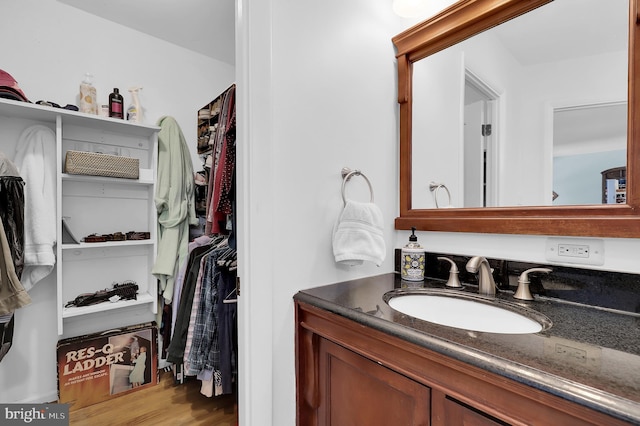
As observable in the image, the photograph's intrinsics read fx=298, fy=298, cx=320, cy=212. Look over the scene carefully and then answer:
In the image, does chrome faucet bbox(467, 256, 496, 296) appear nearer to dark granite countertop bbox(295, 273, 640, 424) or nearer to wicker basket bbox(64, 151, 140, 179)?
dark granite countertop bbox(295, 273, 640, 424)

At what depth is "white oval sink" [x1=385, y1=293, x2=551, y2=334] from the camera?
2.70 ft

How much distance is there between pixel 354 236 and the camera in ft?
3.57

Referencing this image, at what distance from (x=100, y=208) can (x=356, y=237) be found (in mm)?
1873

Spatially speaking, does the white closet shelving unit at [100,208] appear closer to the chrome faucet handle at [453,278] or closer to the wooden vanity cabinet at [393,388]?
the wooden vanity cabinet at [393,388]

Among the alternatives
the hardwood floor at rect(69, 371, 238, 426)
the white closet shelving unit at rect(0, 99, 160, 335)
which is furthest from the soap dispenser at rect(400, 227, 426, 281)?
the white closet shelving unit at rect(0, 99, 160, 335)

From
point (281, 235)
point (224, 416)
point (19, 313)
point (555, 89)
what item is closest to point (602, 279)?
point (555, 89)

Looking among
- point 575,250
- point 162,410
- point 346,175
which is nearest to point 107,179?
point 162,410

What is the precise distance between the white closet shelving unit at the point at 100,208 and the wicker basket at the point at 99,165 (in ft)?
0.12

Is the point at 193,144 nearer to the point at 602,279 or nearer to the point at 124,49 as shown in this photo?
the point at 124,49

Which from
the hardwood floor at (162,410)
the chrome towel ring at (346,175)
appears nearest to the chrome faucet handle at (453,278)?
the chrome towel ring at (346,175)

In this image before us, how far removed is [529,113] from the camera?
1.04 m

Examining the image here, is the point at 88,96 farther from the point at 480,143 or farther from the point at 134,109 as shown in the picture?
the point at 480,143

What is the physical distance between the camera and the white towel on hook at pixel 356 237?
108cm

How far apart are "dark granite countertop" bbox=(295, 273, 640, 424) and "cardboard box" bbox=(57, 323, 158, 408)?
1725mm
